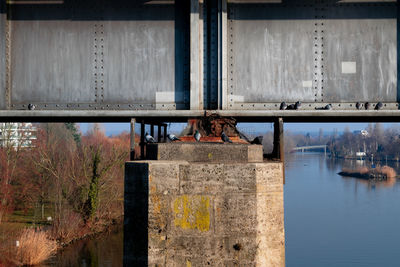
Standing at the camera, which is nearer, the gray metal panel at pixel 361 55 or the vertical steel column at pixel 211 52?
the vertical steel column at pixel 211 52

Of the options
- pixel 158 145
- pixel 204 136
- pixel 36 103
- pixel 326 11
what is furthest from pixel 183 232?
pixel 326 11

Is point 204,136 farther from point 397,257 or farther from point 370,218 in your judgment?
point 370,218

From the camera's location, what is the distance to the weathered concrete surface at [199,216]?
6.81 meters

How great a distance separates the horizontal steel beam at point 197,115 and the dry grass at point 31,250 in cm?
2596

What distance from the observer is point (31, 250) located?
33281 millimetres

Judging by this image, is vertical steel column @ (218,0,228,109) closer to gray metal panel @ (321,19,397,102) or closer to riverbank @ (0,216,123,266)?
gray metal panel @ (321,19,397,102)

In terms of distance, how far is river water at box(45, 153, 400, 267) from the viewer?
36.3 m

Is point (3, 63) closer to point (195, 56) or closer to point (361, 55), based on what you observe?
point (195, 56)

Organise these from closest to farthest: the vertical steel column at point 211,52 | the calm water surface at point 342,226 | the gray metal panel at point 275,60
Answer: the vertical steel column at point 211,52
the gray metal panel at point 275,60
the calm water surface at point 342,226

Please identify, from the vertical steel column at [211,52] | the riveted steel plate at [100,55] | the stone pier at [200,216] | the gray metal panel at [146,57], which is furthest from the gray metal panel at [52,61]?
the stone pier at [200,216]

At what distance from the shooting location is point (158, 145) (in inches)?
291

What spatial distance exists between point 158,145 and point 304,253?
33093 millimetres

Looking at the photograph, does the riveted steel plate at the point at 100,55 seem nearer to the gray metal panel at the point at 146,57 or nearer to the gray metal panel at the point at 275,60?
the gray metal panel at the point at 146,57

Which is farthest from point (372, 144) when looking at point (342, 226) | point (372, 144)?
point (342, 226)
